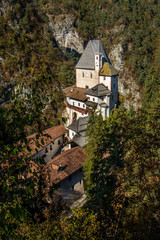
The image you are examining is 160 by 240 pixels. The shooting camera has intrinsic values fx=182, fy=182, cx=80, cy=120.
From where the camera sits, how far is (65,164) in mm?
24344

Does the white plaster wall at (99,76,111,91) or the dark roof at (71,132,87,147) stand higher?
the white plaster wall at (99,76,111,91)

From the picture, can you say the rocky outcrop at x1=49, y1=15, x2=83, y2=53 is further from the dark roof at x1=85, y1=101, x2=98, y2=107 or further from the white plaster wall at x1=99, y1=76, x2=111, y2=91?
the dark roof at x1=85, y1=101, x2=98, y2=107

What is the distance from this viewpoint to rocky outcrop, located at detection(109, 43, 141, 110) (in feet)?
182

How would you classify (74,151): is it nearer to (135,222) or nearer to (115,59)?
(135,222)

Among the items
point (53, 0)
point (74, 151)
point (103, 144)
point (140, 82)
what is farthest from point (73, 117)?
point (53, 0)

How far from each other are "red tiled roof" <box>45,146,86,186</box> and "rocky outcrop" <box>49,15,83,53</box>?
50.1m

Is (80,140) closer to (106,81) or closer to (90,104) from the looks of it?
(90,104)

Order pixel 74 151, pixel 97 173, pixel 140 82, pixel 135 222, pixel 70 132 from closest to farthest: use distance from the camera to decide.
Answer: pixel 135 222 < pixel 97 173 < pixel 74 151 < pixel 70 132 < pixel 140 82

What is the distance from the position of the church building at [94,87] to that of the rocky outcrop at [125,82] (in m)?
18.2

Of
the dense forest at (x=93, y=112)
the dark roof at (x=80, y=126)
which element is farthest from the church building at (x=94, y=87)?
the dense forest at (x=93, y=112)

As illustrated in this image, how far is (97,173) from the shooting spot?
62.6 ft

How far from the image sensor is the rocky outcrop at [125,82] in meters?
55.6

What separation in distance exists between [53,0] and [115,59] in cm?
3352

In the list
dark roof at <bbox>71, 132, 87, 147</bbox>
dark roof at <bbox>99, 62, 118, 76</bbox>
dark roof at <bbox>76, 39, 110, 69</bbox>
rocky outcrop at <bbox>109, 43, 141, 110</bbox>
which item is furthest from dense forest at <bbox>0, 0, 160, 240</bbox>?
dark roof at <bbox>76, 39, 110, 69</bbox>
